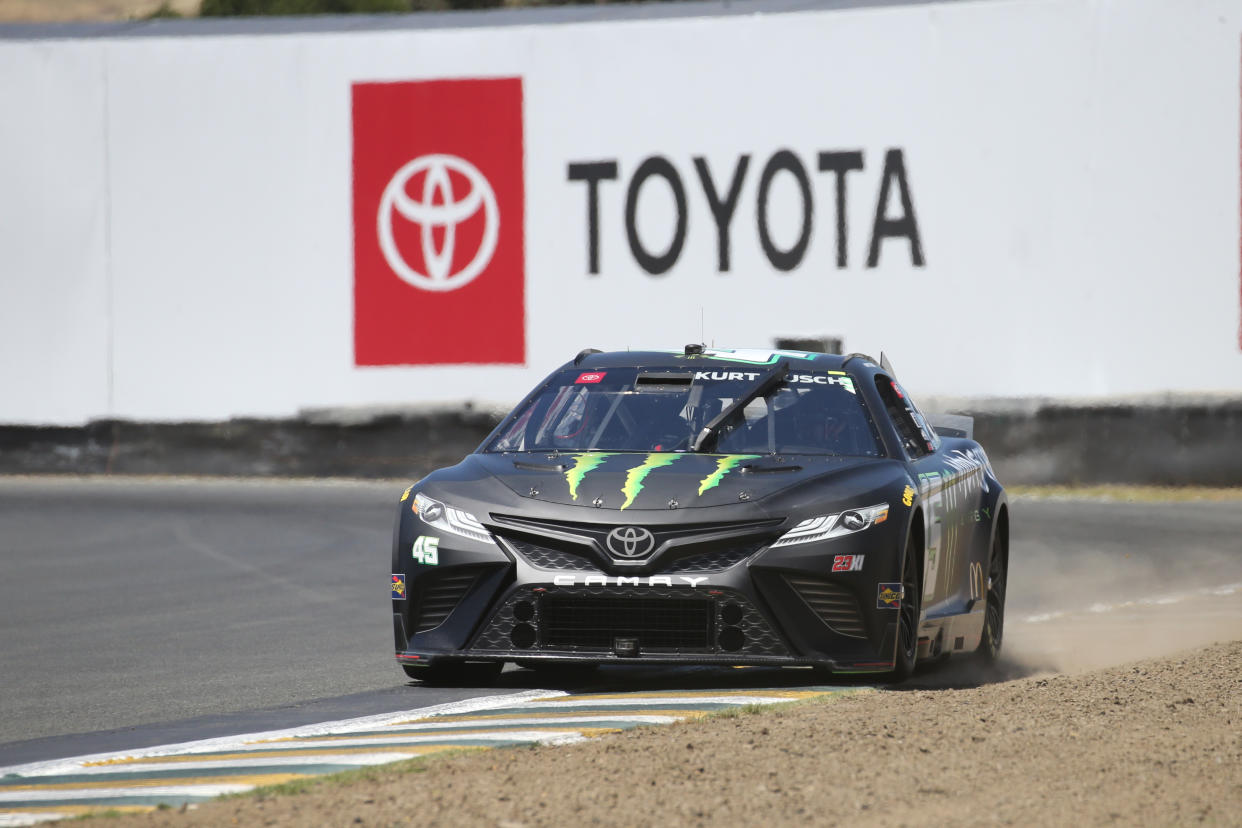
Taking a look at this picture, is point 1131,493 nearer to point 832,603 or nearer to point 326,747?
point 832,603

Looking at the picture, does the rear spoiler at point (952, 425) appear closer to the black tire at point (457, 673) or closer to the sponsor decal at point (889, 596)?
the sponsor decal at point (889, 596)

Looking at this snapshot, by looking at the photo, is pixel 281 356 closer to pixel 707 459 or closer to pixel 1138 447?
pixel 1138 447

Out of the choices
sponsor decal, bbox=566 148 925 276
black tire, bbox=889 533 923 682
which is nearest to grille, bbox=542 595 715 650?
black tire, bbox=889 533 923 682

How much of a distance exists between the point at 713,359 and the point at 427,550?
178 cm

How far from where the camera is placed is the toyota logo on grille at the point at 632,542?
8.35m

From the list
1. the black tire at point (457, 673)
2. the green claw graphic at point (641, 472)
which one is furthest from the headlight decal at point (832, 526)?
the black tire at point (457, 673)

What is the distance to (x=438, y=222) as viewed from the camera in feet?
82.6

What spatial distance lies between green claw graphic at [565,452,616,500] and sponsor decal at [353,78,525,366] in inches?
628

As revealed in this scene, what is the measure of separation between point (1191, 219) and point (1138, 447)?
2949 millimetres

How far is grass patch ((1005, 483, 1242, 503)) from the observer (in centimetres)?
2203

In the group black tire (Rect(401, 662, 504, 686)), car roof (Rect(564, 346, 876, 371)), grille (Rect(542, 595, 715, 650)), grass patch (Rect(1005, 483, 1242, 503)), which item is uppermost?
car roof (Rect(564, 346, 876, 371))

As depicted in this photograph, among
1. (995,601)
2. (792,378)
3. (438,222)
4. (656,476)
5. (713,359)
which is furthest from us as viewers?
(438,222)

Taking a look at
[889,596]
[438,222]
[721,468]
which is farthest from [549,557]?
[438,222]

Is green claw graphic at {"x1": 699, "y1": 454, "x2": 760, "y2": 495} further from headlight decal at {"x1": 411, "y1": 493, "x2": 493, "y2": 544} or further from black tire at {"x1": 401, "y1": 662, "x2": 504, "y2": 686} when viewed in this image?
black tire at {"x1": 401, "y1": 662, "x2": 504, "y2": 686}
